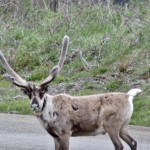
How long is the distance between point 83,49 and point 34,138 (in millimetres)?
6476

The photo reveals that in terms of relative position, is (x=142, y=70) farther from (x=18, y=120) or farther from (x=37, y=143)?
(x=37, y=143)

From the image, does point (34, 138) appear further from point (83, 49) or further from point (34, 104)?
point (83, 49)

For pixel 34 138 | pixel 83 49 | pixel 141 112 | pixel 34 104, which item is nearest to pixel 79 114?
pixel 34 104

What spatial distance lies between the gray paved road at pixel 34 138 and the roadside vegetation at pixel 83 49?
1011 mm

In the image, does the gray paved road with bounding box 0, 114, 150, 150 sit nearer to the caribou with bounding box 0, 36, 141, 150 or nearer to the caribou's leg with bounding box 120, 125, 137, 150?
the caribou's leg with bounding box 120, 125, 137, 150

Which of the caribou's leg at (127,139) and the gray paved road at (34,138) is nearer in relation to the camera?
the caribou's leg at (127,139)

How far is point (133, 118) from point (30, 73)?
4814 millimetres

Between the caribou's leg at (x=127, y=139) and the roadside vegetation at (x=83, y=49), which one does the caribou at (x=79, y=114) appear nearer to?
the caribou's leg at (x=127, y=139)

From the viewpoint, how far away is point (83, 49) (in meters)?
20.1

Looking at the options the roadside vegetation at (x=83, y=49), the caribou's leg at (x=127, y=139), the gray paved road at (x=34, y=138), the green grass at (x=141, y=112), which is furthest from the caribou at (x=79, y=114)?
the roadside vegetation at (x=83, y=49)

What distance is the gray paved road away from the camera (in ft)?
42.3

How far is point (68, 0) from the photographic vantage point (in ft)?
80.0

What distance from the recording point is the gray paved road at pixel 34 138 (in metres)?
12.9

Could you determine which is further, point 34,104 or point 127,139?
point 127,139
